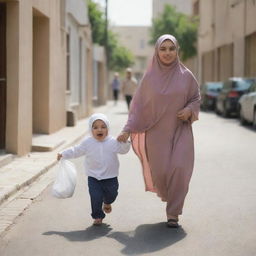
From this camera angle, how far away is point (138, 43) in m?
98.4

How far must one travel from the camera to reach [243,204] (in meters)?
7.13

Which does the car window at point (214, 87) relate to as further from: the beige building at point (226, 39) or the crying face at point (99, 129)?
the crying face at point (99, 129)

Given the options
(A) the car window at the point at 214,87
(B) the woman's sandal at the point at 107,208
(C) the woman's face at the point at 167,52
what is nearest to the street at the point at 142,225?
(B) the woman's sandal at the point at 107,208

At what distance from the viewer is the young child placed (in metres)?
6.05

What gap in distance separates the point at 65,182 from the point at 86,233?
71 cm

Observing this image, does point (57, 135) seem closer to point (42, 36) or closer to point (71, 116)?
point (42, 36)

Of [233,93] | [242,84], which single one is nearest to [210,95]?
[242,84]

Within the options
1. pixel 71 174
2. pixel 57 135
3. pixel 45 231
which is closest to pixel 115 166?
pixel 71 174

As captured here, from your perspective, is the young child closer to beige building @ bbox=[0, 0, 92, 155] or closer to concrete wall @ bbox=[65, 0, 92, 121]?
beige building @ bbox=[0, 0, 92, 155]

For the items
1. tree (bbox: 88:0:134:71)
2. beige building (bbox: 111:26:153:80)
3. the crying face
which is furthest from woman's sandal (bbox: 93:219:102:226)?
beige building (bbox: 111:26:153:80)

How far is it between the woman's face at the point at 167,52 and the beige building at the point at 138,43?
298ft

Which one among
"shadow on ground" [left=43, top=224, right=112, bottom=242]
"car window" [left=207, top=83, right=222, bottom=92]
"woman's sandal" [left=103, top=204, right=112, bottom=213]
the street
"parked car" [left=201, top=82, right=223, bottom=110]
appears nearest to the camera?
the street

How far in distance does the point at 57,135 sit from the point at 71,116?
3.60 metres

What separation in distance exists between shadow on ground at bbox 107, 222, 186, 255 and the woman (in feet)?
0.52
